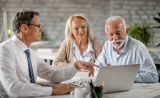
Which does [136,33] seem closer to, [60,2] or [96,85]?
[60,2]

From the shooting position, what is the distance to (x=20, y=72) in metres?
2.26

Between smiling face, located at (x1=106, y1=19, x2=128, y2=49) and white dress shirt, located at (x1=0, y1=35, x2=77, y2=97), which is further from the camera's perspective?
smiling face, located at (x1=106, y1=19, x2=128, y2=49)

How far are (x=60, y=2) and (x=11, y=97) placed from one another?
4.15 m

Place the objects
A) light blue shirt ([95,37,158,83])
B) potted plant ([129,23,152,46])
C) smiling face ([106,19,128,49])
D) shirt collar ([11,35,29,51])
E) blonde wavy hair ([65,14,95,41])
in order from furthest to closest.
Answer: potted plant ([129,23,152,46]), blonde wavy hair ([65,14,95,41]), smiling face ([106,19,128,49]), light blue shirt ([95,37,158,83]), shirt collar ([11,35,29,51])

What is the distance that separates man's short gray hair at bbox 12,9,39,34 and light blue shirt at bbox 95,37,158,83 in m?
0.78

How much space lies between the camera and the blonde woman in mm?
3699

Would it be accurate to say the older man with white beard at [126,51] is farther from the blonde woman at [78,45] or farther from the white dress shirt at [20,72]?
the blonde woman at [78,45]

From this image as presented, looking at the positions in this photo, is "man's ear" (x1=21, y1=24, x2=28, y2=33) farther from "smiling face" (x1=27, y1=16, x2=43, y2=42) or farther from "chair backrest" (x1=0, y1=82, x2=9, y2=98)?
"chair backrest" (x1=0, y1=82, x2=9, y2=98)

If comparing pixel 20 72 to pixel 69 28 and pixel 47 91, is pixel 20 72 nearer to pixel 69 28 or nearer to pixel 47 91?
pixel 47 91

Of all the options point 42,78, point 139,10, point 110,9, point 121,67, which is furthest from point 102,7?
point 121,67

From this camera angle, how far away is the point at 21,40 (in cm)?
237

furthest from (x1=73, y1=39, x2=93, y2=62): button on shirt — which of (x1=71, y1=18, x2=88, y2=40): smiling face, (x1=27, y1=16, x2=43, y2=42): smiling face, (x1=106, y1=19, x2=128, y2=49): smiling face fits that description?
(x1=27, y1=16, x2=43, y2=42): smiling face

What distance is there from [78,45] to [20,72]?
158 cm

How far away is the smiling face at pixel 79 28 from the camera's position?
371cm
